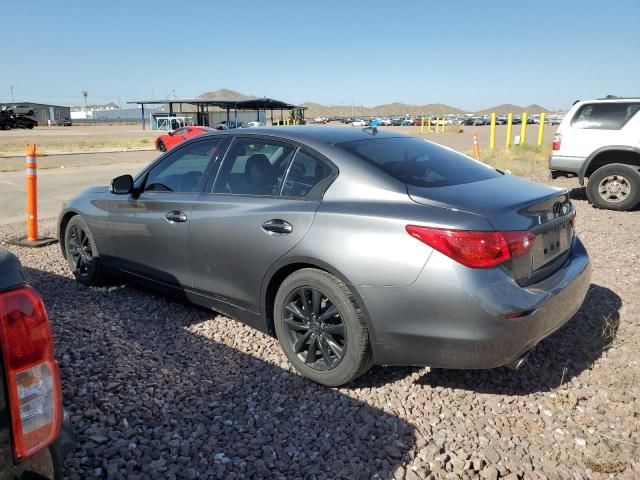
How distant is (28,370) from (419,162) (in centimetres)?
282

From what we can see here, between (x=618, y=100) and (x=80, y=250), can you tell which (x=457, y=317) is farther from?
(x=618, y=100)

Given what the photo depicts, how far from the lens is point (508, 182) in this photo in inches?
147

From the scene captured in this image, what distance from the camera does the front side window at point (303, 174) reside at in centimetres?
358

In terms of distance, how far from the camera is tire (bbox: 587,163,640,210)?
29.7 feet

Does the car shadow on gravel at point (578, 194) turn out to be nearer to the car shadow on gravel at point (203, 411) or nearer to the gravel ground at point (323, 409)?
the gravel ground at point (323, 409)

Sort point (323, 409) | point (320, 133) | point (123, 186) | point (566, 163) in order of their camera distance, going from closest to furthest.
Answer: point (323, 409)
point (320, 133)
point (123, 186)
point (566, 163)

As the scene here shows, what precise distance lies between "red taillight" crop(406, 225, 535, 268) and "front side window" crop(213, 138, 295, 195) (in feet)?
4.16

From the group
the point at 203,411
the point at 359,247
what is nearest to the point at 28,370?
the point at 203,411

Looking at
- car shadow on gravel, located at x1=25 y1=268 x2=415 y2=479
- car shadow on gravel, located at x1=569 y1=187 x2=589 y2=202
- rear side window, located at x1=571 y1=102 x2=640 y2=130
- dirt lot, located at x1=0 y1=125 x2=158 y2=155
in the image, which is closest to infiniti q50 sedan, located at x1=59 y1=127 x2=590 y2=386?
car shadow on gravel, located at x1=25 y1=268 x2=415 y2=479

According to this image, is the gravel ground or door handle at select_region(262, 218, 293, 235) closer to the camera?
the gravel ground

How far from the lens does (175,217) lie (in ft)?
13.9

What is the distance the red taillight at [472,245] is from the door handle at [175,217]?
200 centimetres

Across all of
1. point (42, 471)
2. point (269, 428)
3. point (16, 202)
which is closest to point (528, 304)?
point (269, 428)

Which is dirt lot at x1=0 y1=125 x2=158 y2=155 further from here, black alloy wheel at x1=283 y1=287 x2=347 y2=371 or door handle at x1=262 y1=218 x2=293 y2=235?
black alloy wheel at x1=283 y1=287 x2=347 y2=371
